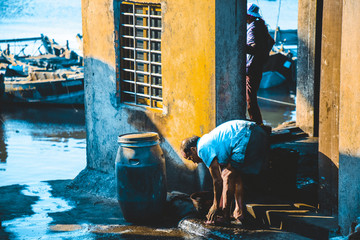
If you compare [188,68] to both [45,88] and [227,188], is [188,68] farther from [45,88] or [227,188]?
[45,88]

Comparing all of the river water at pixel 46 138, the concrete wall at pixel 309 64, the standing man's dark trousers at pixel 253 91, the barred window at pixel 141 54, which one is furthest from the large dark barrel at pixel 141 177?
the river water at pixel 46 138

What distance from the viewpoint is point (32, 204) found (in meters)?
8.31

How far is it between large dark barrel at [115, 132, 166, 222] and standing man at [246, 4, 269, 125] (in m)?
1.75

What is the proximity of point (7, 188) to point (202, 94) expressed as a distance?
172 inches

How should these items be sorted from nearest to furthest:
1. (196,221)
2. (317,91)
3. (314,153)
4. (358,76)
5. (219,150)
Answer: (358,76)
(219,150)
(196,221)
(314,153)
(317,91)

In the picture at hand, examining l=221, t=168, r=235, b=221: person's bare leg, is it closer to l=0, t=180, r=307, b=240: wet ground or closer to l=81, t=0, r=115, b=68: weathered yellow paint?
l=0, t=180, r=307, b=240: wet ground

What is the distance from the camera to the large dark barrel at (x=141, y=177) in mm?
6719

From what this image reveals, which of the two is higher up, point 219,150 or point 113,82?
point 113,82

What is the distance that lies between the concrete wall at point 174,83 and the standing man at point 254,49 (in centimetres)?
74

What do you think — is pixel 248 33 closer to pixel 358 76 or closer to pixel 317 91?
pixel 317 91

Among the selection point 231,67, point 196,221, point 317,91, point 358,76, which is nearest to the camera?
point 358,76

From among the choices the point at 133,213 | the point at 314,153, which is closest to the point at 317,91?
the point at 314,153

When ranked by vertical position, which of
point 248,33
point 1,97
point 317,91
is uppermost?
point 248,33

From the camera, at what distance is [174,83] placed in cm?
744
